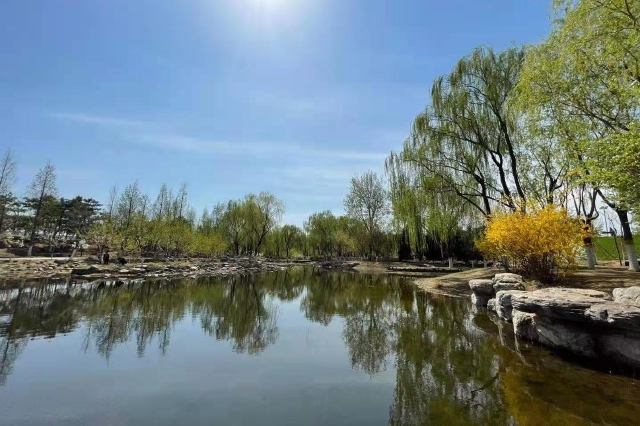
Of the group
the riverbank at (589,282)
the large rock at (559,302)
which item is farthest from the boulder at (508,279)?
the large rock at (559,302)

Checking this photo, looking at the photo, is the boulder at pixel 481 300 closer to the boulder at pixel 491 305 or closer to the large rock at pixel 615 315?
the boulder at pixel 491 305

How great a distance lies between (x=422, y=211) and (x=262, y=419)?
18.9m

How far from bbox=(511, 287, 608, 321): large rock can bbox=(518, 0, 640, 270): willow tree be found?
276 centimetres

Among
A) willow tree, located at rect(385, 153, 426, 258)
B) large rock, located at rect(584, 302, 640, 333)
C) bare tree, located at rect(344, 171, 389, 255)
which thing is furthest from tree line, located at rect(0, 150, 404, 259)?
large rock, located at rect(584, 302, 640, 333)

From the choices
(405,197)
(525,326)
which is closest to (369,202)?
(405,197)

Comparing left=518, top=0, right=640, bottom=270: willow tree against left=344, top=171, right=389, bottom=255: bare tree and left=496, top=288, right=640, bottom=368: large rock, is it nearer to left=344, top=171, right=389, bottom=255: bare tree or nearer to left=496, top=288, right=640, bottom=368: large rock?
left=496, top=288, right=640, bottom=368: large rock

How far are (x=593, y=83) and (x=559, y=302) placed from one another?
7.29m

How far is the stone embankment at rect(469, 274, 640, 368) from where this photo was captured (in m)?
5.35

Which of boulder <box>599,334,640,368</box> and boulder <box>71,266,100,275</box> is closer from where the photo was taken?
boulder <box>599,334,640,368</box>

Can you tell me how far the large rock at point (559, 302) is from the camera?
6047 mm

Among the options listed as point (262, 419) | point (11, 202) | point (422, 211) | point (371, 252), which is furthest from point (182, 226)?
point (262, 419)

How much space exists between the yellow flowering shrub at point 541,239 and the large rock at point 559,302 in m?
3.76

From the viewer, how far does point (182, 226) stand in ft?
114

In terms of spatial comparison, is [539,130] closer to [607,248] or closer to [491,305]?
[491,305]
